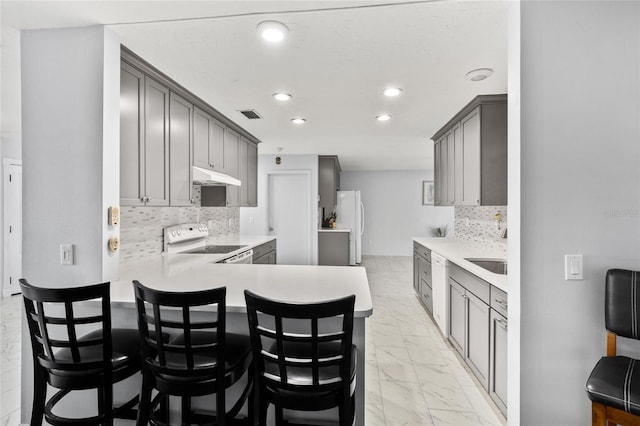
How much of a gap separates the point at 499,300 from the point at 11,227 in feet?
19.9

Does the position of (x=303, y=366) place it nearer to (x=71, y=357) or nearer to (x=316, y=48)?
(x=71, y=357)

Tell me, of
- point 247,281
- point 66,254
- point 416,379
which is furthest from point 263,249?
point 66,254

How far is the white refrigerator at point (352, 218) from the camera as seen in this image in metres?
7.24

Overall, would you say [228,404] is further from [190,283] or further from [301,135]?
[301,135]

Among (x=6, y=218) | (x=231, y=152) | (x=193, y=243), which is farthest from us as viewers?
(x=6, y=218)

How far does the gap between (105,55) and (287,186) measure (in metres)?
4.18

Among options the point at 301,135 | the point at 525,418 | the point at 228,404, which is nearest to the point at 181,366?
the point at 228,404

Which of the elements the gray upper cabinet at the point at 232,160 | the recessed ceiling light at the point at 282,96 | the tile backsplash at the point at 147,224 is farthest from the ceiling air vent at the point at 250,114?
the tile backsplash at the point at 147,224

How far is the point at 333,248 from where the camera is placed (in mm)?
6332

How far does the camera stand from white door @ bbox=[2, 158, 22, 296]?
4.48 metres

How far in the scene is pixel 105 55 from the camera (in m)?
1.79

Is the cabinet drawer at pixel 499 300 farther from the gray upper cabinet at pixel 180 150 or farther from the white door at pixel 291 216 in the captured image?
the white door at pixel 291 216

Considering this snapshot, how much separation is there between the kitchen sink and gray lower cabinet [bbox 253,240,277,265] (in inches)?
94.6

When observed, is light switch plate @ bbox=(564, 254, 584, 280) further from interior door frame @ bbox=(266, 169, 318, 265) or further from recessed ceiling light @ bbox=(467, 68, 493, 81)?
interior door frame @ bbox=(266, 169, 318, 265)
